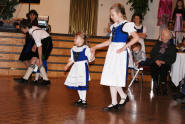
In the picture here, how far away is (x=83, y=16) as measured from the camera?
12656 millimetres

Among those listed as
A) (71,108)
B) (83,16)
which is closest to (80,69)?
(71,108)

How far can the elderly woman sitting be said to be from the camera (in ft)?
19.9

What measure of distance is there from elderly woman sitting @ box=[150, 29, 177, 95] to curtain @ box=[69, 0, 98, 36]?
665 centimetres

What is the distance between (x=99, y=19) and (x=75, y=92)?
7.57 m

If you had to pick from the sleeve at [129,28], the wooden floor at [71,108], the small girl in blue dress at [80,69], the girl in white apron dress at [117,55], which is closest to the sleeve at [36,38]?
the wooden floor at [71,108]

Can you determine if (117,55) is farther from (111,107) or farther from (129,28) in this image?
(111,107)

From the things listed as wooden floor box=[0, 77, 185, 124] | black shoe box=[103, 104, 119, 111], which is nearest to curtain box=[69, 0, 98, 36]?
wooden floor box=[0, 77, 185, 124]

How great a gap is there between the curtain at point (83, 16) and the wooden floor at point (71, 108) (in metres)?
6.88

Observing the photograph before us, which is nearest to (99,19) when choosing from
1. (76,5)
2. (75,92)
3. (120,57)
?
(76,5)

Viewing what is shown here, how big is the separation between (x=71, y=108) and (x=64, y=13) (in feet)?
29.0

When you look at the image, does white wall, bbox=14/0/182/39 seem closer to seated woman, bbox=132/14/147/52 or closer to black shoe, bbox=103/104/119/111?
seated woman, bbox=132/14/147/52

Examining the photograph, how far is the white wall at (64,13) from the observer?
12173 millimetres

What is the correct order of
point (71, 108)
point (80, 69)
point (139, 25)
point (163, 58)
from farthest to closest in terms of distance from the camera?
point (139, 25)
point (163, 58)
point (80, 69)
point (71, 108)

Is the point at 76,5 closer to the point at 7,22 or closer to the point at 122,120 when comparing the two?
the point at 7,22
